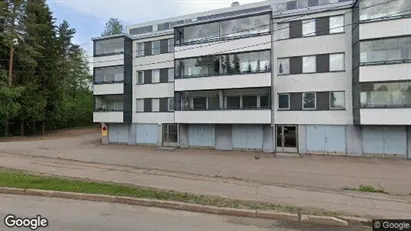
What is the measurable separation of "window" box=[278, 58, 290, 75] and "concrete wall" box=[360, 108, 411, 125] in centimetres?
621

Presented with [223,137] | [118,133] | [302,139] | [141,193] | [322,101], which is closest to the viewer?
[141,193]

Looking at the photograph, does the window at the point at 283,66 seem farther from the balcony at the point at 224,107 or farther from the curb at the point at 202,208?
the curb at the point at 202,208

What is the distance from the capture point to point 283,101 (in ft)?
75.6

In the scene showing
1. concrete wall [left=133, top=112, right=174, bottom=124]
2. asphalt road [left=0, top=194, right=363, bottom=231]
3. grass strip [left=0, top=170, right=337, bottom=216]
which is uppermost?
concrete wall [left=133, top=112, right=174, bottom=124]

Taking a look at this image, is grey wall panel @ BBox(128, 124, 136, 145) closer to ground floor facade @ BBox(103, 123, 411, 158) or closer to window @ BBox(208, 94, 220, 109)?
ground floor facade @ BBox(103, 123, 411, 158)

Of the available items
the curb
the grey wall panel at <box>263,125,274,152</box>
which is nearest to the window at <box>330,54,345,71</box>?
the grey wall panel at <box>263,125,274,152</box>

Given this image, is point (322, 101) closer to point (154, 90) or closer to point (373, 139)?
point (373, 139)

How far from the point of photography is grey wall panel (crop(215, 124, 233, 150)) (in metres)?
24.7

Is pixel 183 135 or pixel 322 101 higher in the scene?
pixel 322 101

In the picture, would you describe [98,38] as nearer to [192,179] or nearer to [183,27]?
[183,27]

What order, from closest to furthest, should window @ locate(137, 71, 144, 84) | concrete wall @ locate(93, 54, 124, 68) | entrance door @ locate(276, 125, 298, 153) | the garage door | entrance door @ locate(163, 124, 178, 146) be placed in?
entrance door @ locate(276, 125, 298, 153) < entrance door @ locate(163, 124, 178, 146) < concrete wall @ locate(93, 54, 124, 68) < window @ locate(137, 71, 144, 84) < the garage door

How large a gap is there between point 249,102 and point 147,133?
413 inches

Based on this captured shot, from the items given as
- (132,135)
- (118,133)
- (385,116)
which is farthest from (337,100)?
(118,133)

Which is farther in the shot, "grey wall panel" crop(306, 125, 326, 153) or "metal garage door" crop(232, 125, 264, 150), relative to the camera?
"metal garage door" crop(232, 125, 264, 150)
